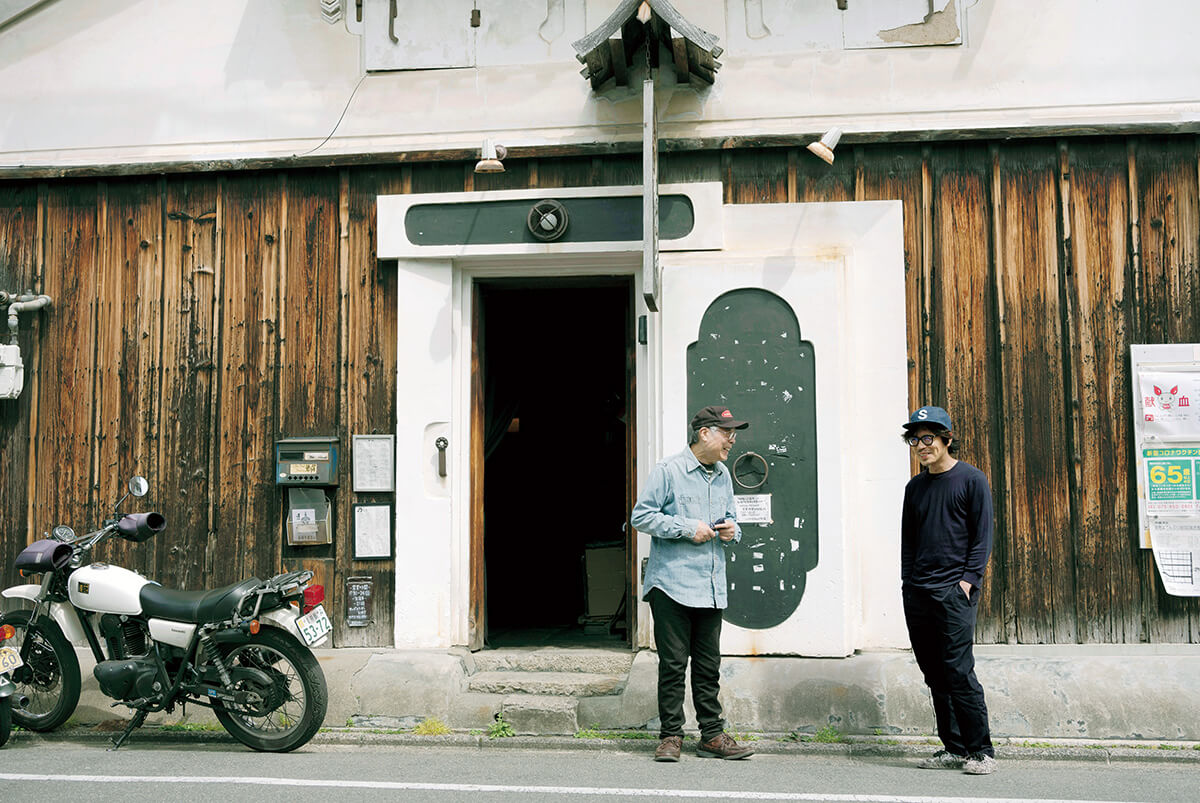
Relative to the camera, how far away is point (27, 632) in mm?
6469

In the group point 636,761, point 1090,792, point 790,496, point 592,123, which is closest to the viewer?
point 1090,792

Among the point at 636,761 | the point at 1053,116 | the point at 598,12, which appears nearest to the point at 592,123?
the point at 598,12

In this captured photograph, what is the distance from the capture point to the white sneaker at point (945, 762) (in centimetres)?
563

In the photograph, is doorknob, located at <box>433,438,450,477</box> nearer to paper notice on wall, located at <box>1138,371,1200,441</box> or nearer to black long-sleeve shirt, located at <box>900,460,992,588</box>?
black long-sleeve shirt, located at <box>900,460,992,588</box>

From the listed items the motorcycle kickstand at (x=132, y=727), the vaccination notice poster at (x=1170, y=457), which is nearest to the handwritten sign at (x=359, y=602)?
the motorcycle kickstand at (x=132, y=727)

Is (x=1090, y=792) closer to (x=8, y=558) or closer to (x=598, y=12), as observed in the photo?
(x=598, y=12)

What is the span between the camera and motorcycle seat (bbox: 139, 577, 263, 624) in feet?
19.7

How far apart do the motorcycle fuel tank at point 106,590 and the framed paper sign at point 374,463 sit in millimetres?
1650

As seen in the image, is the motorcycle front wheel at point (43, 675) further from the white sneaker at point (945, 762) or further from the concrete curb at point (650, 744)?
the white sneaker at point (945, 762)

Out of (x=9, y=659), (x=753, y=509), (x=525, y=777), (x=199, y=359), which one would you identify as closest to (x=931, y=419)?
(x=753, y=509)

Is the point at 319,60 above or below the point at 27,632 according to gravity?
above

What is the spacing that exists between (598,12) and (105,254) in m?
4.09

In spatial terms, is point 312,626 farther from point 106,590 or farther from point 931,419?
point 931,419

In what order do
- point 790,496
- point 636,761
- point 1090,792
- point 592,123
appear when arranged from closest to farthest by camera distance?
point 1090,792, point 636,761, point 790,496, point 592,123
